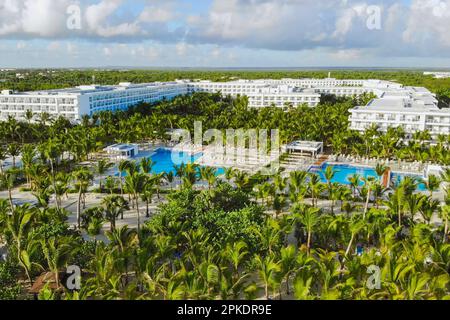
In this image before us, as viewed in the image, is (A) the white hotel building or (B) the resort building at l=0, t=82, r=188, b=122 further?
(B) the resort building at l=0, t=82, r=188, b=122

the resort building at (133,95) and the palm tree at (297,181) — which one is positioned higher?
the resort building at (133,95)

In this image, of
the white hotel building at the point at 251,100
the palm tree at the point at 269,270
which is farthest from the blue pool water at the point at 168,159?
the palm tree at the point at 269,270

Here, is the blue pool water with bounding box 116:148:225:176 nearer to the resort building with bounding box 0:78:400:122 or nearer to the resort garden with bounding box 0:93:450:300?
the resort garden with bounding box 0:93:450:300

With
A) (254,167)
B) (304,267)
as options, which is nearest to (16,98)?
(254,167)

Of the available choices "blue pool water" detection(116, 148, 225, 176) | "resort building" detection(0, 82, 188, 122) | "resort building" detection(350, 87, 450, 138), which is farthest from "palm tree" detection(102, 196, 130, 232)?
"resort building" detection(0, 82, 188, 122)

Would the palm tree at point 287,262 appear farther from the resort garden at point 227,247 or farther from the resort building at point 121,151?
the resort building at point 121,151

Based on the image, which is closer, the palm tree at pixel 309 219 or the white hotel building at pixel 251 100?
the palm tree at pixel 309 219

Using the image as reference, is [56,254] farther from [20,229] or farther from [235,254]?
[235,254]

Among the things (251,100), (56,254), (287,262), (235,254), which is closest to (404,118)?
(251,100)
